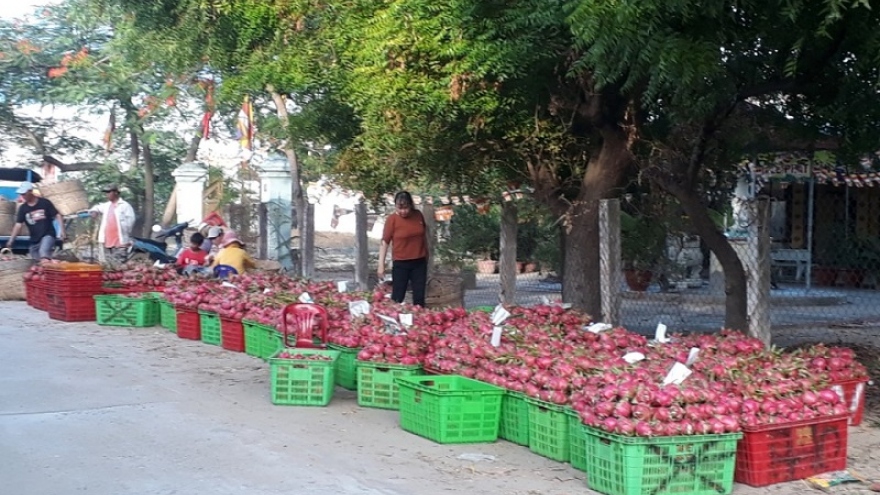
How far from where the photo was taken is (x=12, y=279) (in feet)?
58.0

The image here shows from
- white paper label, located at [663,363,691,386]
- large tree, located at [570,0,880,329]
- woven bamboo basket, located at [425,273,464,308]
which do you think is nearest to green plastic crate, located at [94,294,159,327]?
woven bamboo basket, located at [425,273,464,308]

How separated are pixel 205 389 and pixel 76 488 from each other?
3440mm

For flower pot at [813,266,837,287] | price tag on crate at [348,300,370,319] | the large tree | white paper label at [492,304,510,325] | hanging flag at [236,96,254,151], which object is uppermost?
hanging flag at [236,96,254,151]

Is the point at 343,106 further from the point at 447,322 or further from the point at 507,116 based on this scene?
the point at 447,322

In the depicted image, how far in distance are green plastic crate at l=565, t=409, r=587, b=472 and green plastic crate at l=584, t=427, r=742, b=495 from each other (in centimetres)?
40

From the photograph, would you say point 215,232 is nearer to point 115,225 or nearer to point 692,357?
point 115,225

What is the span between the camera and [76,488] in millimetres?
6336

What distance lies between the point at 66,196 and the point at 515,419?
1585 centimetres

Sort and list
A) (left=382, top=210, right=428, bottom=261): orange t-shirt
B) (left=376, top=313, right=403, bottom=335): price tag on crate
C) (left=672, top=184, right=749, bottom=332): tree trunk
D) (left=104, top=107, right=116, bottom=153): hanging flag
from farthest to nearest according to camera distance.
Result: 1. (left=104, top=107, right=116, bottom=153): hanging flag
2. (left=382, top=210, right=428, bottom=261): orange t-shirt
3. (left=672, top=184, right=749, bottom=332): tree trunk
4. (left=376, top=313, right=403, bottom=335): price tag on crate

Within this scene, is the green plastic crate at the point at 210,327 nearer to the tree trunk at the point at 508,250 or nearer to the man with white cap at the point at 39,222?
the tree trunk at the point at 508,250

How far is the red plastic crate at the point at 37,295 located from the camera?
15.8 metres

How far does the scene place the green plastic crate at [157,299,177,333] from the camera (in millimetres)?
13741

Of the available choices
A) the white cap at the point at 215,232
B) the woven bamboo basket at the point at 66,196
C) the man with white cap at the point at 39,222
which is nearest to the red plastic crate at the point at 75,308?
the white cap at the point at 215,232

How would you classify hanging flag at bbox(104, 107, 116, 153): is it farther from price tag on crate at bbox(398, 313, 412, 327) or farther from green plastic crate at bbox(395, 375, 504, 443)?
green plastic crate at bbox(395, 375, 504, 443)
